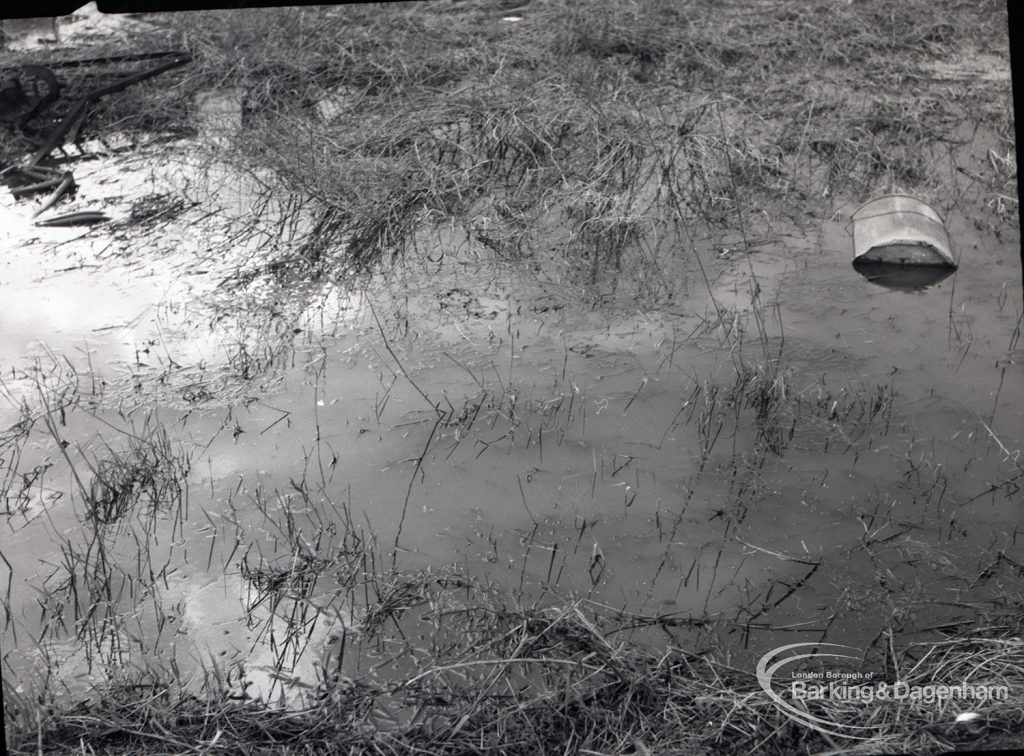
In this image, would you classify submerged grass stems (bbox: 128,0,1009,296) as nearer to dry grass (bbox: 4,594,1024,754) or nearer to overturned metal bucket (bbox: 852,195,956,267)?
overturned metal bucket (bbox: 852,195,956,267)

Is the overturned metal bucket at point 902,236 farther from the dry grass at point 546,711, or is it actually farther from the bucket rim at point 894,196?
the dry grass at point 546,711

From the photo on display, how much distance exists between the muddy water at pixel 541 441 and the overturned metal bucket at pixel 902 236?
0.13 meters

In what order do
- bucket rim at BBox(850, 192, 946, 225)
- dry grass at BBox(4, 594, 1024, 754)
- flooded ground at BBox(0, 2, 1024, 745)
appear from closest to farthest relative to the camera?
dry grass at BBox(4, 594, 1024, 754)
flooded ground at BBox(0, 2, 1024, 745)
bucket rim at BBox(850, 192, 946, 225)

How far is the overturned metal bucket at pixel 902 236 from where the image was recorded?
457cm

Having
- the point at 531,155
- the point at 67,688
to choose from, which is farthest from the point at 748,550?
the point at 531,155

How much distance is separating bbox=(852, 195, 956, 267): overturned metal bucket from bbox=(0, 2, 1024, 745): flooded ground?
0.12 m

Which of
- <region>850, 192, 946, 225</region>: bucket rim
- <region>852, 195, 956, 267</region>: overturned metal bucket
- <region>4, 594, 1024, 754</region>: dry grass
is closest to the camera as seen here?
<region>4, 594, 1024, 754</region>: dry grass

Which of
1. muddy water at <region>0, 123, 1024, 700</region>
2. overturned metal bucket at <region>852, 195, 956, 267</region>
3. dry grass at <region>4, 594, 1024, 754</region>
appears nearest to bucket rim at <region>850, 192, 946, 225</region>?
overturned metal bucket at <region>852, 195, 956, 267</region>

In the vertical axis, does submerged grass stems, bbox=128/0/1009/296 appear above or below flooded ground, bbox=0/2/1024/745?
above

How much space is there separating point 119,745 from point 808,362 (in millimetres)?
2937

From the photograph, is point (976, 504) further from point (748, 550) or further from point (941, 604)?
point (748, 550)

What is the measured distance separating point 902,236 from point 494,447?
232cm

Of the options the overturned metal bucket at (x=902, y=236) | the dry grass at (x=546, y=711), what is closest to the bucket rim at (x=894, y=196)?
the overturned metal bucket at (x=902, y=236)

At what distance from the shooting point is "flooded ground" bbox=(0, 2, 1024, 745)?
302cm
